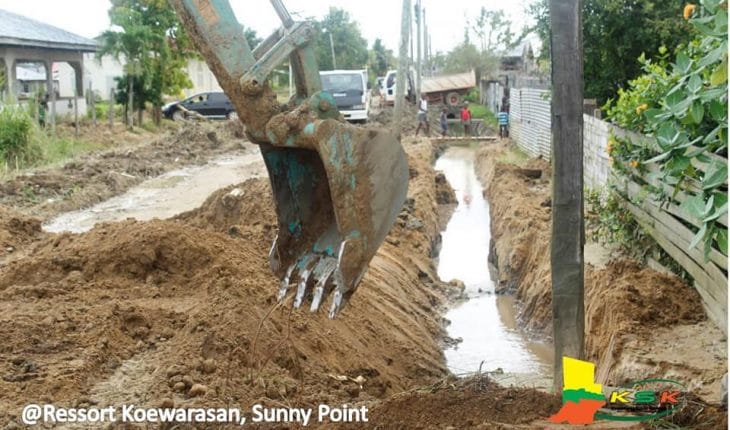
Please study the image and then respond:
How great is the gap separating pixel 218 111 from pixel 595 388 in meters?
36.4

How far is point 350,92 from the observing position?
33.8 meters

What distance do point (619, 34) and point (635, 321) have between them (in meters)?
12.0

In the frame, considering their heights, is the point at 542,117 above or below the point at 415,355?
above

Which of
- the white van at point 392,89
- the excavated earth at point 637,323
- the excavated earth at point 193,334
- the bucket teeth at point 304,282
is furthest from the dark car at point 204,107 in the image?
the bucket teeth at point 304,282

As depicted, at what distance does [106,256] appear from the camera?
890 centimetres

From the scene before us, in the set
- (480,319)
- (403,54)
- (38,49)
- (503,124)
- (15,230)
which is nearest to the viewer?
(480,319)

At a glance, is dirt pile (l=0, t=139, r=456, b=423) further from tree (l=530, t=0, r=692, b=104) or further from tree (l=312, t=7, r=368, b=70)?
tree (l=312, t=7, r=368, b=70)

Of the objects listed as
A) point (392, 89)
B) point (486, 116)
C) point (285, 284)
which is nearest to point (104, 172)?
point (285, 284)

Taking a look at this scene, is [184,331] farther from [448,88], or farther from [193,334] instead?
[448,88]

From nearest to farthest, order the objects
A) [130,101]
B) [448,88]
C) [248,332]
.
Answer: [248,332] < [130,101] < [448,88]

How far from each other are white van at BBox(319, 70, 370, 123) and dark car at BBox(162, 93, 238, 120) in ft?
22.7

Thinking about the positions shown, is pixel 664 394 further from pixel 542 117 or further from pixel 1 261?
pixel 542 117

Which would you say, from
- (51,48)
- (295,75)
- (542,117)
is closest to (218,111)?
(51,48)

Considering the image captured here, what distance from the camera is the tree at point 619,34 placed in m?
17.9
